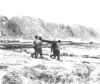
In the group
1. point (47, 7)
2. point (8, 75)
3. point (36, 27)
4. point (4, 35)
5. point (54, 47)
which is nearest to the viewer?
point (8, 75)

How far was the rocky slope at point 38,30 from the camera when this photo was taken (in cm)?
8950

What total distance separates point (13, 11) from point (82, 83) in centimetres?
10226

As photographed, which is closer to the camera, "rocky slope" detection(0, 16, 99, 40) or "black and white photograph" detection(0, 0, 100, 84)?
"black and white photograph" detection(0, 0, 100, 84)

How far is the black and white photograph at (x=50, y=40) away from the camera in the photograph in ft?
39.0

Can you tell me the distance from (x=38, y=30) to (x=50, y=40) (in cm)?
7389

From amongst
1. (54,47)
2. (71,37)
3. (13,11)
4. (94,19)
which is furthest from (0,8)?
(54,47)

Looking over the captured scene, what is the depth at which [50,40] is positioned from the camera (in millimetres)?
19672

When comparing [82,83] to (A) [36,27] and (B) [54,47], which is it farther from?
(A) [36,27]

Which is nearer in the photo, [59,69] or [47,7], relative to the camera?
[59,69]

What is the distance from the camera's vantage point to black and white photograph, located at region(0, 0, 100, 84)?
11898mm

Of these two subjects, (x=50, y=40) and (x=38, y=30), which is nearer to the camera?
(x=50, y=40)

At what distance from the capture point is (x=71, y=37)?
9875 centimetres

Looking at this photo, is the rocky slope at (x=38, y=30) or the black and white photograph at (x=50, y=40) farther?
the rocky slope at (x=38, y=30)

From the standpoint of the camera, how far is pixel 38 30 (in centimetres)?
9325
